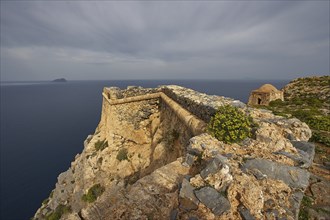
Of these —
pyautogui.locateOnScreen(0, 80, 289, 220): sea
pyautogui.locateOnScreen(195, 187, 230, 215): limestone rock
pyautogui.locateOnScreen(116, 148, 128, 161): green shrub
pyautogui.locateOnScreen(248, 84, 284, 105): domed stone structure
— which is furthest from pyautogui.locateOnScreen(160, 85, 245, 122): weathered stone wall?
pyautogui.locateOnScreen(0, 80, 289, 220): sea

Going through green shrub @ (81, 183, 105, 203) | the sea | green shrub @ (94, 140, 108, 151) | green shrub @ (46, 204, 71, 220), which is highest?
green shrub @ (94, 140, 108, 151)

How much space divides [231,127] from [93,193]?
49.2 feet

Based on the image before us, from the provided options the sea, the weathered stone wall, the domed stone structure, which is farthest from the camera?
the sea

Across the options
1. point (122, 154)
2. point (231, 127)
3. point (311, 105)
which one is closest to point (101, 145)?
point (122, 154)

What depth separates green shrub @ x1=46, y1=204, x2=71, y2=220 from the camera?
59.1ft

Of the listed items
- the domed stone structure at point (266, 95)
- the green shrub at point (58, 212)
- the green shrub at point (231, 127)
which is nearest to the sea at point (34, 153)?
the green shrub at point (58, 212)

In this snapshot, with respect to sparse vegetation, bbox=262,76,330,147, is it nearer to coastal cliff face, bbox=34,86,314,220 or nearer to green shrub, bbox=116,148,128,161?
coastal cliff face, bbox=34,86,314,220

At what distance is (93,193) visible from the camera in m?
17.0

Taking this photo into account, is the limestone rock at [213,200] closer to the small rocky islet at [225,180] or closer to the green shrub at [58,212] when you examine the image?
the small rocky islet at [225,180]

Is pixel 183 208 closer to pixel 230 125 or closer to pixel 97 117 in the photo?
pixel 230 125

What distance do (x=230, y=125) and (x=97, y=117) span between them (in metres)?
100

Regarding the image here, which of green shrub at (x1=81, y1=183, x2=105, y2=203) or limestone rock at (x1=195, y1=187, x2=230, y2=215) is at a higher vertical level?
limestone rock at (x1=195, y1=187, x2=230, y2=215)

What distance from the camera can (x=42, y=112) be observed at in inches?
4658

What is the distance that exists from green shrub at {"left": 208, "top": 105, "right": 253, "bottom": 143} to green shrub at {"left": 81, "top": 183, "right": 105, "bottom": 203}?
44.2 feet
